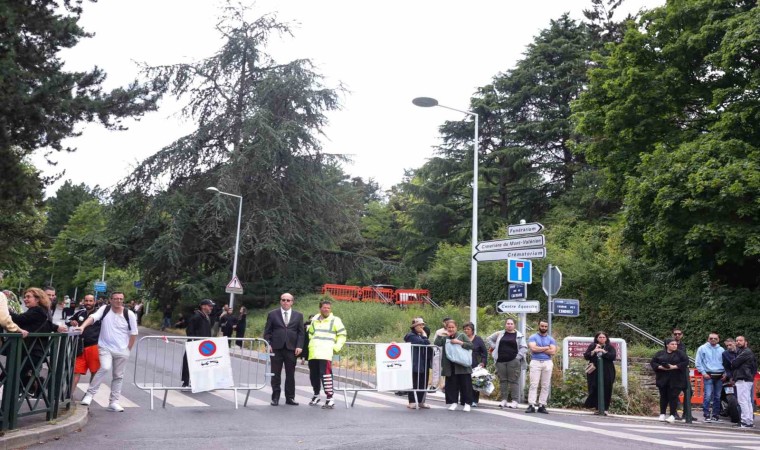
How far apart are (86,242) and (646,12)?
31.0m

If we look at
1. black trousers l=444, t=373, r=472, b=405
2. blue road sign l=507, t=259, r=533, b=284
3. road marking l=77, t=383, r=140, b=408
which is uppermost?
blue road sign l=507, t=259, r=533, b=284

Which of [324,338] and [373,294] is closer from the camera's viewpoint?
[324,338]

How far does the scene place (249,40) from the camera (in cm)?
4012

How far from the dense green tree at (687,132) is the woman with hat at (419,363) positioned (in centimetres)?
1020

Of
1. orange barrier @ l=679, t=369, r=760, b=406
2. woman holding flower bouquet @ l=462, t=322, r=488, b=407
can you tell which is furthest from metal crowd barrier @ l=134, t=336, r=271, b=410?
orange barrier @ l=679, t=369, r=760, b=406

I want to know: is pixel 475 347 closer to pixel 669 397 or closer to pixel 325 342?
pixel 325 342

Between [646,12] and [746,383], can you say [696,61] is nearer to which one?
[646,12]

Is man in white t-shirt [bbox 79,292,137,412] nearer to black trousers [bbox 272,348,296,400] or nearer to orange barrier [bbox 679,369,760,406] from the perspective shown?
black trousers [bbox 272,348,296,400]

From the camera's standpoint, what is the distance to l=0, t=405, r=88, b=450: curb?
6.96m

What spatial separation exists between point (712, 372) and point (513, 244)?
504 centimetres

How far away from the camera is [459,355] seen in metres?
12.4

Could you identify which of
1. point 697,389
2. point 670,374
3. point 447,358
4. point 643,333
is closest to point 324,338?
point 447,358

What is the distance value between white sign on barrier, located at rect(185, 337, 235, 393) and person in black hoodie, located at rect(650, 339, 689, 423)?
27.0 feet

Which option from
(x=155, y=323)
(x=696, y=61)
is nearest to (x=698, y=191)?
(x=696, y=61)
